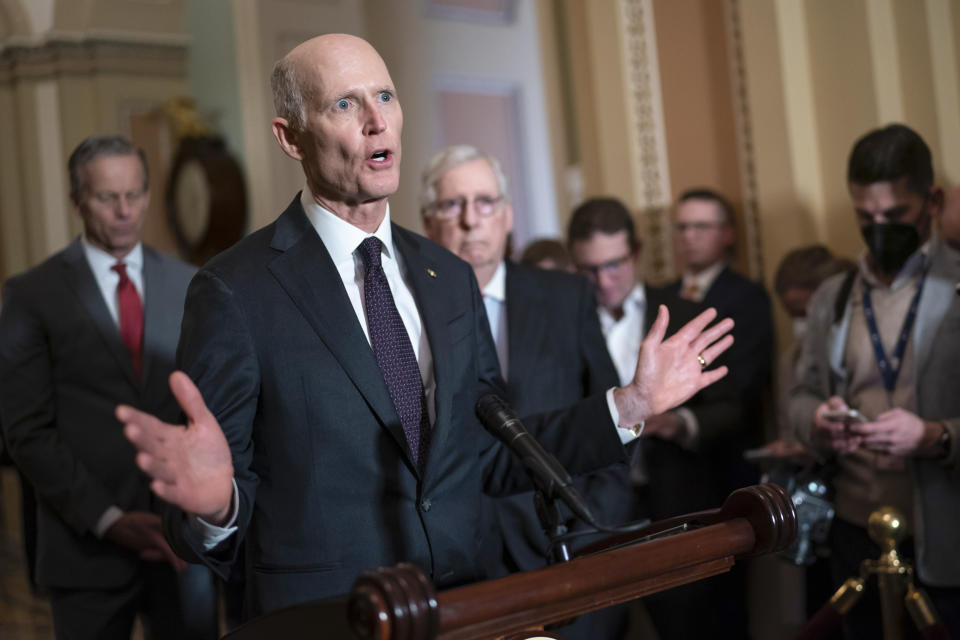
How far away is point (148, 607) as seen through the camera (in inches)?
111

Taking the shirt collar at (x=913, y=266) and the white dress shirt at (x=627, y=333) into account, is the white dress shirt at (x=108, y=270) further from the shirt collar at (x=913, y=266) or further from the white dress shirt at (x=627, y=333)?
the shirt collar at (x=913, y=266)

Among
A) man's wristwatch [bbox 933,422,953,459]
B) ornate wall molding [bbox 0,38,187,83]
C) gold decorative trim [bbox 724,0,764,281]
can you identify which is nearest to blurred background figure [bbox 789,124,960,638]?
man's wristwatch [bbox 933,422,953,459]

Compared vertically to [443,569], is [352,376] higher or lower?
higher

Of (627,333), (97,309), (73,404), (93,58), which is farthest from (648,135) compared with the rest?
(93,58)

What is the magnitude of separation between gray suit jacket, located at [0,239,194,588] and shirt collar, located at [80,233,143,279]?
0.03 meters

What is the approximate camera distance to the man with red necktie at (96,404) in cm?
270

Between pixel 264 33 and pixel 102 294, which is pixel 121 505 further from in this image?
pixel 264 33

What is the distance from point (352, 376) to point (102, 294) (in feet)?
4.80

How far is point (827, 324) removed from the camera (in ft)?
9.27

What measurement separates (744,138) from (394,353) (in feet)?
8.65

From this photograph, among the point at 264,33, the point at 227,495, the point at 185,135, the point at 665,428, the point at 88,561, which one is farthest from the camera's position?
the point at 185,135

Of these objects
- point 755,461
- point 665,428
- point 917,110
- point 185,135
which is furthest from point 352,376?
point 185,135

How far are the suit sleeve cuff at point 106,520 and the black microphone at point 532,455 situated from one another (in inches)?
59.8

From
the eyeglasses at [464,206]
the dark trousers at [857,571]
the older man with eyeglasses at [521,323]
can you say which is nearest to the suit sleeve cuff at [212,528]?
the older man with eyeglasses at [521,323]
